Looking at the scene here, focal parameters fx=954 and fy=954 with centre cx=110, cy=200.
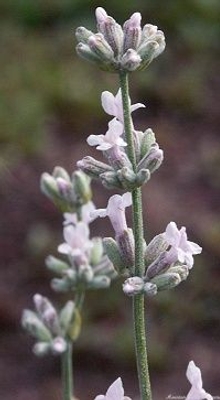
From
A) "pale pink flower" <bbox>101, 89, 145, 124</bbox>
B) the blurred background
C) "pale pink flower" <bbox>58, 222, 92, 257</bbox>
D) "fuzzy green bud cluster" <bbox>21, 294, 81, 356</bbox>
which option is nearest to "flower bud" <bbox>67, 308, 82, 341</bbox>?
"fuzzy green bud cluster" <bbox>21, 294, 81, 356</bbox>

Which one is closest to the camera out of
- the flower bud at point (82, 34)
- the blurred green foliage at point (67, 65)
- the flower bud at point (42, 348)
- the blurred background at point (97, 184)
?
the flower bud at point (82, 34)

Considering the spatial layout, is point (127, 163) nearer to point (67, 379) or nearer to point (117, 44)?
point (117, 44)

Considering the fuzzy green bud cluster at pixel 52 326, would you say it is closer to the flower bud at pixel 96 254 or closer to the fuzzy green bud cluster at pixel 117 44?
the flower bud at pixel 96 254

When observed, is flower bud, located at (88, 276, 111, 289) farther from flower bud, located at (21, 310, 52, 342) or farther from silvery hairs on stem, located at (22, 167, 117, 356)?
flower bud, located at (21, 310, 52, 342)

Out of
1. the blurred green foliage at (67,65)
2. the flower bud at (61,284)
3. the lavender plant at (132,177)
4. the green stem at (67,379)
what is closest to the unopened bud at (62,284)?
the flower bud at (61,284)

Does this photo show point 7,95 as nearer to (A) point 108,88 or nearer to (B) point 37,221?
(A) point 108,88

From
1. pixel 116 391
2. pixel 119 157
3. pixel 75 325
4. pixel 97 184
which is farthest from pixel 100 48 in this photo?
pixel 97 184

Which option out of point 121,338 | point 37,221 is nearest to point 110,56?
point 121,338
